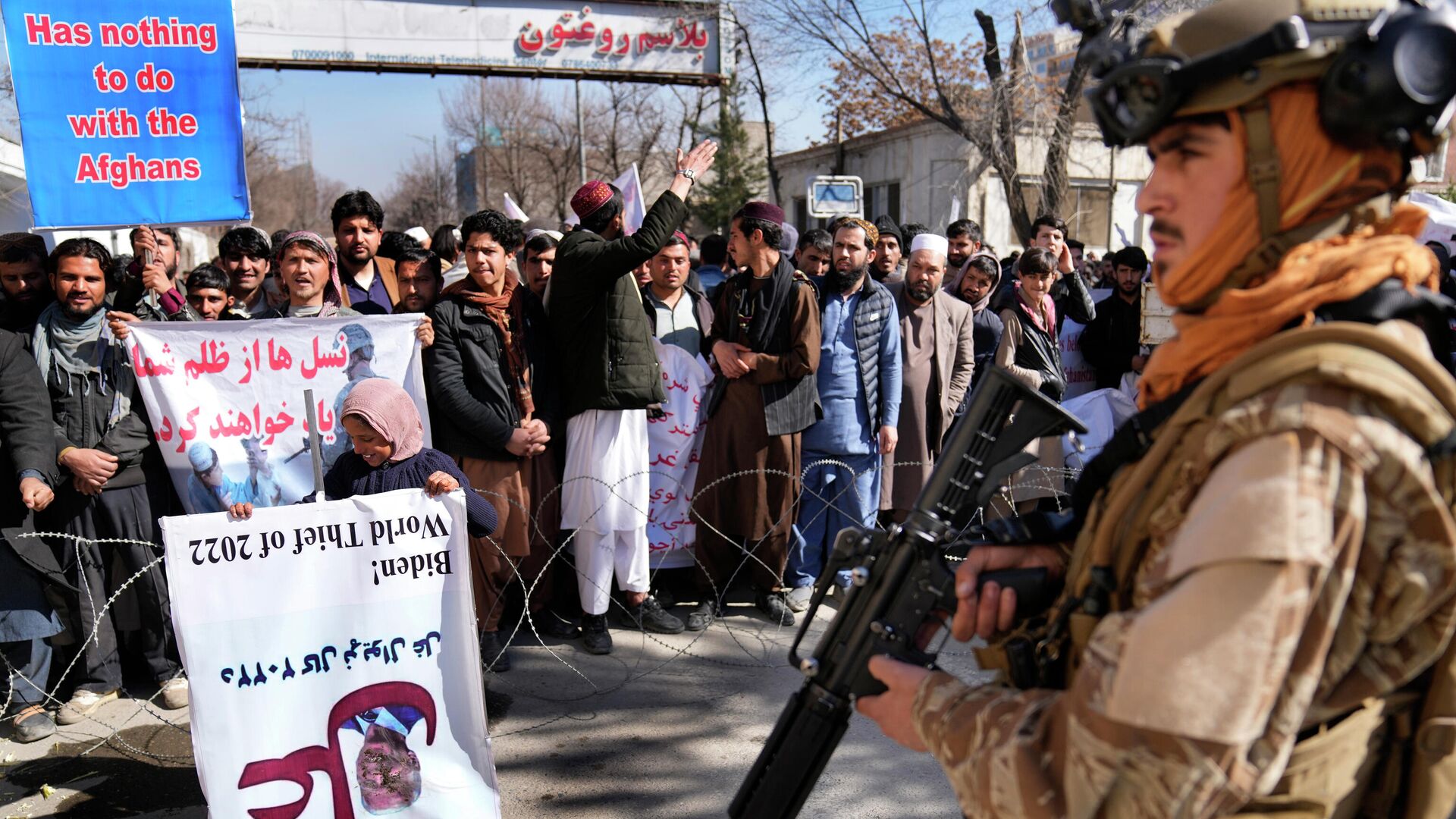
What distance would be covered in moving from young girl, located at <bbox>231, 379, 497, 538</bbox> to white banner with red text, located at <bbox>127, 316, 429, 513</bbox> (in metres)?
0.76

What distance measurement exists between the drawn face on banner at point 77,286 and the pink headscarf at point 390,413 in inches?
63.7

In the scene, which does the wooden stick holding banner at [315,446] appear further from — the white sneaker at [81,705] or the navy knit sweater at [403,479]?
the white sneaker at [81,705]

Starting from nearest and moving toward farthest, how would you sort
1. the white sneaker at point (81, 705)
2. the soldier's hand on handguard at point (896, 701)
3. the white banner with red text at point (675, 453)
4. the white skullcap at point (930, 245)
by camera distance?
the soldier's hand on handguard at point (896, 701) < the white sneaker at point (81, 705) < the white banner with red text at point (675, 453) < the white skullcap at point (930, 245)

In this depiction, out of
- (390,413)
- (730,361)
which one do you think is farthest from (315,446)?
(730,361)

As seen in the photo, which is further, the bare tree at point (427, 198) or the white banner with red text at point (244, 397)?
the bare tree at point (427, 198)

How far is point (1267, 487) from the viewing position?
1.10 meters

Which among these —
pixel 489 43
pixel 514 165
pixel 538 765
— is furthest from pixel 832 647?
pixel 514 165

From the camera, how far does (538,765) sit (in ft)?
12.8

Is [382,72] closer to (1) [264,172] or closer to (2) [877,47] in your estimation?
(2) [877,47]

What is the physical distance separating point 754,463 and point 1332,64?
4463 mm

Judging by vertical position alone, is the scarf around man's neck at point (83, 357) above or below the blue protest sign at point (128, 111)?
below

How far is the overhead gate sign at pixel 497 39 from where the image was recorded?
54.2ft

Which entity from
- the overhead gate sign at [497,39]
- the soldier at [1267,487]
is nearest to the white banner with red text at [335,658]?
the soldier at [1267,487]

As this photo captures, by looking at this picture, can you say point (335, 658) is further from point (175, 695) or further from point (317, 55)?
point (317, 55)
